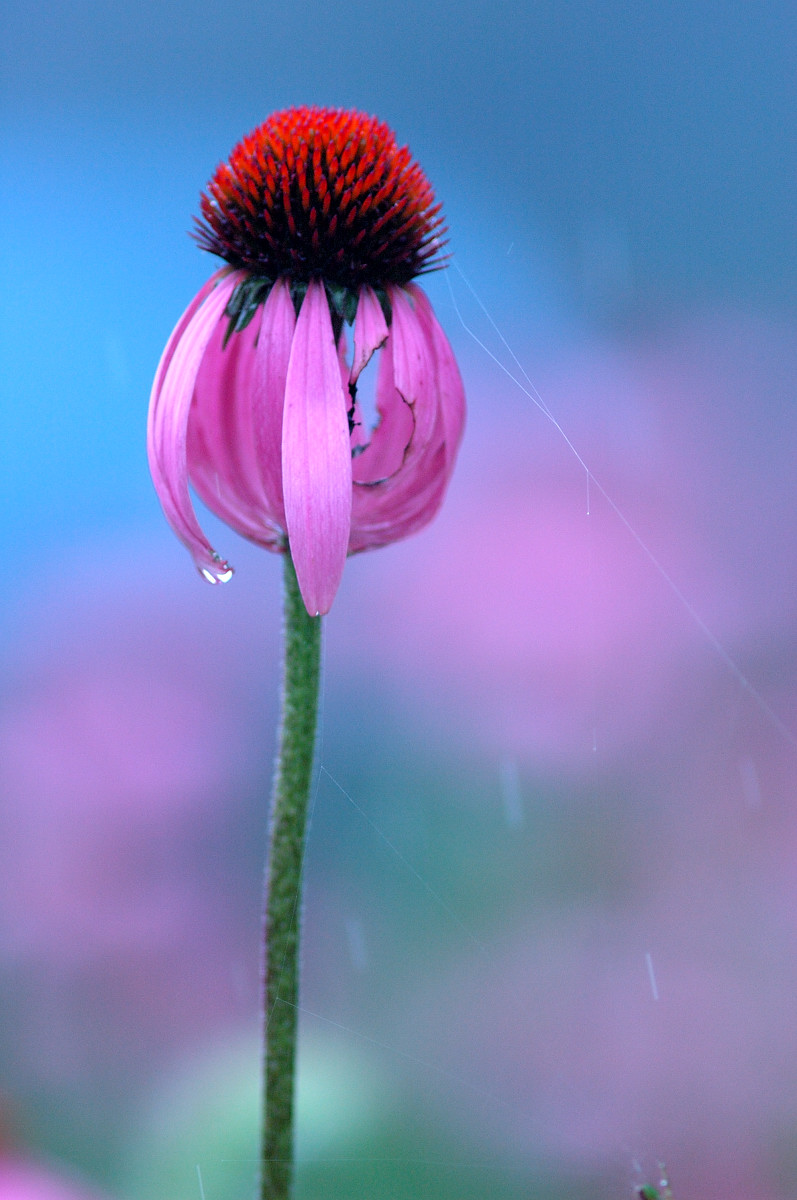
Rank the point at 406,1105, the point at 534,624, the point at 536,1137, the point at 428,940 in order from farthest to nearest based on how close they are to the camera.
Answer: the point at 534,624
the point at 428,940
the point at 406,1105
the point at 536,1137

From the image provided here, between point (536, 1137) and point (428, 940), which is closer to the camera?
point (536, 1137)

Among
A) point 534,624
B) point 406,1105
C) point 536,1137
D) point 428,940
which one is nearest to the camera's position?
point 536,1137

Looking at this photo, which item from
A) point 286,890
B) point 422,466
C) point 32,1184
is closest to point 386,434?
point 422,466

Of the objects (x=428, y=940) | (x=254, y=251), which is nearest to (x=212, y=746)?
(x=428, y=940)

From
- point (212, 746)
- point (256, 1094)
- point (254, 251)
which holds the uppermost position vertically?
point (254, 251)

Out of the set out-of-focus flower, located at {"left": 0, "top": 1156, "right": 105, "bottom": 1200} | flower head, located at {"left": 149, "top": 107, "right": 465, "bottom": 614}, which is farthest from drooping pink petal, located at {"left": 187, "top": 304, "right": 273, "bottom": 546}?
out-of-focus flower, located at {"left": 0, "top": 1156, "right": 105, "bottom": 1200}

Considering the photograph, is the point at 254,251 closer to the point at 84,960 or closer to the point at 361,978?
the point at 361,978

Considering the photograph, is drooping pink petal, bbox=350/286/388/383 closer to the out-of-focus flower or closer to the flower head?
the flower head
